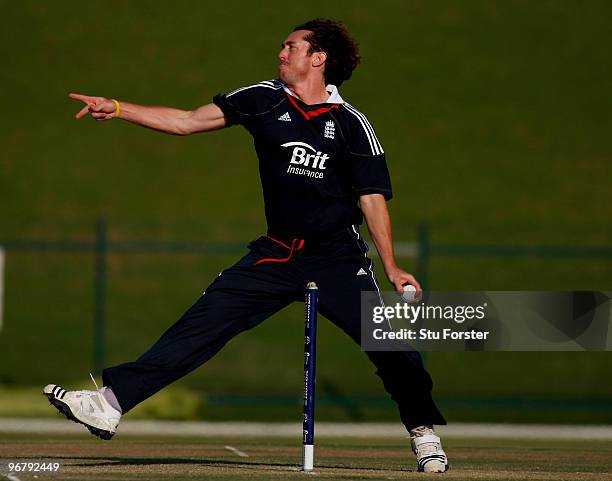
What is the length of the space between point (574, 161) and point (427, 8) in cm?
663

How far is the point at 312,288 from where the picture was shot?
8188mm

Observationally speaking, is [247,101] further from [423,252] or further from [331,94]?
[423,252]

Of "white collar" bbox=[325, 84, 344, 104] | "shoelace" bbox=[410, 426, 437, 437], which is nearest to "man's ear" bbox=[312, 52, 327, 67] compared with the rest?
"white collar" bbox=[325, 84, 344, 104]

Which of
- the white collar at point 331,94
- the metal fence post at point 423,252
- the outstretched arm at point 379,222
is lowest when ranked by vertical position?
the outstretched arm at point 379,222

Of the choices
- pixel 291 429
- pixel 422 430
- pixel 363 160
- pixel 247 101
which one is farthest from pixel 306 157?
pixel 291 429

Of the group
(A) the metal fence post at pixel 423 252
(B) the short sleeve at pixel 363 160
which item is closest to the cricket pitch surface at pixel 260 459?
(B) the short sleeve at pixel 363 160

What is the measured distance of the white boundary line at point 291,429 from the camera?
1420 centimetres

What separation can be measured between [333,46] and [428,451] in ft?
7.70

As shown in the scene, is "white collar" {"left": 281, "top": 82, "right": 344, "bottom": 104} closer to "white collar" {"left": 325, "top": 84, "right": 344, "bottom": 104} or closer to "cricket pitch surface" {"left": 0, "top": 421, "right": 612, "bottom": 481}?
"white collar" {"left": 325, "top": 84, "right": 344, "bottom": 104}

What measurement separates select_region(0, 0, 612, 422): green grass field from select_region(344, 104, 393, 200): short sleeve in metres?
12.7

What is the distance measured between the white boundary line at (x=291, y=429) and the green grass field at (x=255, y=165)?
17.8ft

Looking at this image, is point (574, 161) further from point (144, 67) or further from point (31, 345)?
point (31, 345)

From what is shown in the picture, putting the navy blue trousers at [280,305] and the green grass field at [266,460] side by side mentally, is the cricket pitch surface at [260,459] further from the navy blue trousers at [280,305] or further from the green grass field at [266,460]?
the navy blue trousers at [280,305]

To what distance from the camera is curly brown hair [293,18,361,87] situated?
8.74 metres
